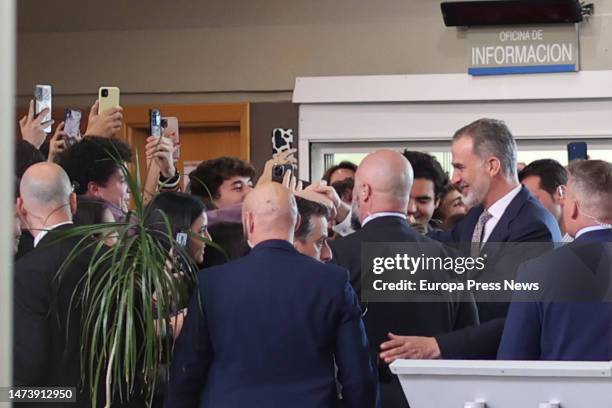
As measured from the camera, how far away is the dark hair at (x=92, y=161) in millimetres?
3662

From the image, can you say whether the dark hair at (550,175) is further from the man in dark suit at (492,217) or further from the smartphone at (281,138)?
the smartphone at (281,138)

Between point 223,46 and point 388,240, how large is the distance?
392cm

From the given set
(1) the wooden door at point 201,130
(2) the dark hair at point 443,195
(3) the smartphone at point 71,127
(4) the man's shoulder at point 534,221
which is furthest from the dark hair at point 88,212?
(1) the wooden door at point 201,130

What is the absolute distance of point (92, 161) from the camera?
3672 millimetres

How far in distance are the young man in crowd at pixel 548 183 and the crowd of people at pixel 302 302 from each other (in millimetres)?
899

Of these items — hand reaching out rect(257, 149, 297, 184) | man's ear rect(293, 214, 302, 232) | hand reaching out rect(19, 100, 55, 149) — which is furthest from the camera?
hand reaching out rect(257, 149, 297, 184)

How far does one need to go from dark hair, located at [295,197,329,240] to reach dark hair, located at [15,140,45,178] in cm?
91

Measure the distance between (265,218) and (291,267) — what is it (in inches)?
6.0

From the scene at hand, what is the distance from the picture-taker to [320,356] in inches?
113

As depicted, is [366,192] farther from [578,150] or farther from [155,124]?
[578,150]

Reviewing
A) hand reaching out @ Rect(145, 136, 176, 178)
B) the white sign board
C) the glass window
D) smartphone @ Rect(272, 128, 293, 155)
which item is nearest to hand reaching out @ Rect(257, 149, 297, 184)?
hand reaching out @ Rect(145, 136, 176, 178)

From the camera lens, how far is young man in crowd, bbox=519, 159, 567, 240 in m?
4.51

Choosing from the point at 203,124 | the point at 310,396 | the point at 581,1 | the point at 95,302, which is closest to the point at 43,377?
the point at 95,302

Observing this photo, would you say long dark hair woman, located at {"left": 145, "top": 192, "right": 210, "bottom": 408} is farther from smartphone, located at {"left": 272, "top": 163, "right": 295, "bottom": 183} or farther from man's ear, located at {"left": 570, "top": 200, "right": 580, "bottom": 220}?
man's ear, located at {"left": 570, "top": 200, "right": 580, "bottom": 220}
